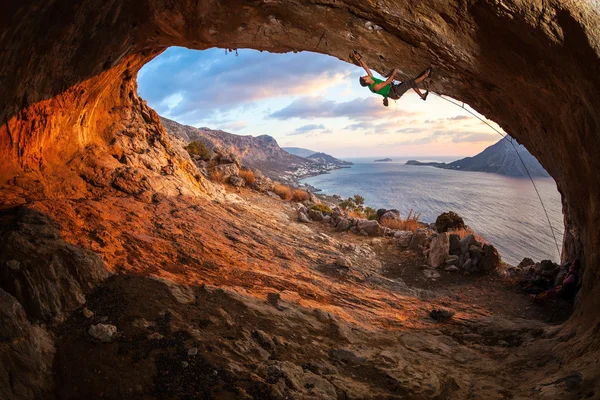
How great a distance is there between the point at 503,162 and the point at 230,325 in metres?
82.6

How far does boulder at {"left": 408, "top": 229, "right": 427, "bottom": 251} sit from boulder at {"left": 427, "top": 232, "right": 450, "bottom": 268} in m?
0.75

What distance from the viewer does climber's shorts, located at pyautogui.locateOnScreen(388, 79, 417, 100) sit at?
7.11m

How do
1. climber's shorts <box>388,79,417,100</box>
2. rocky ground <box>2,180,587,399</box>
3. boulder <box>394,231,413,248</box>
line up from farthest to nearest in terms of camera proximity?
boulder <box>394,231,413,248</box> → climber's shorts <box>388,79,417,100</box> → rocky ground <box>2,180,587,399</box>

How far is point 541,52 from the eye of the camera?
5.18 metres

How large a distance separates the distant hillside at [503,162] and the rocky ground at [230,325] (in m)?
59.5

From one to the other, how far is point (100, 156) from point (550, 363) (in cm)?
1182

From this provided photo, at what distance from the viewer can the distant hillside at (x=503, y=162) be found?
184 ft

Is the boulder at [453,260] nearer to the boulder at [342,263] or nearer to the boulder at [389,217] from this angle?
the boulder at [342,263]

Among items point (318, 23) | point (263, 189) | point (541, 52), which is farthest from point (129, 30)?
point (263, 189)

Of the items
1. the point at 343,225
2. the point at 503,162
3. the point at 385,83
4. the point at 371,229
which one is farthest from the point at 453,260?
the point at 503,162

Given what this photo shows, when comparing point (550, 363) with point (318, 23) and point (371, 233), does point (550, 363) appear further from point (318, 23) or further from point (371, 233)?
point (371, 233)

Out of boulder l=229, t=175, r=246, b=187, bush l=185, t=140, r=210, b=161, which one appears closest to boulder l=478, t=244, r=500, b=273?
boulder l=229, t=175, r=246, b=187

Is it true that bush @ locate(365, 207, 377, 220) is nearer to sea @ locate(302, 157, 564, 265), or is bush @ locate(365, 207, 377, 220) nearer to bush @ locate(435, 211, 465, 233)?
bush @ locate(435, 211, 465, 233)

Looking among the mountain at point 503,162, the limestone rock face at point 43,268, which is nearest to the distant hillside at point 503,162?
the mountain at point 503,162
